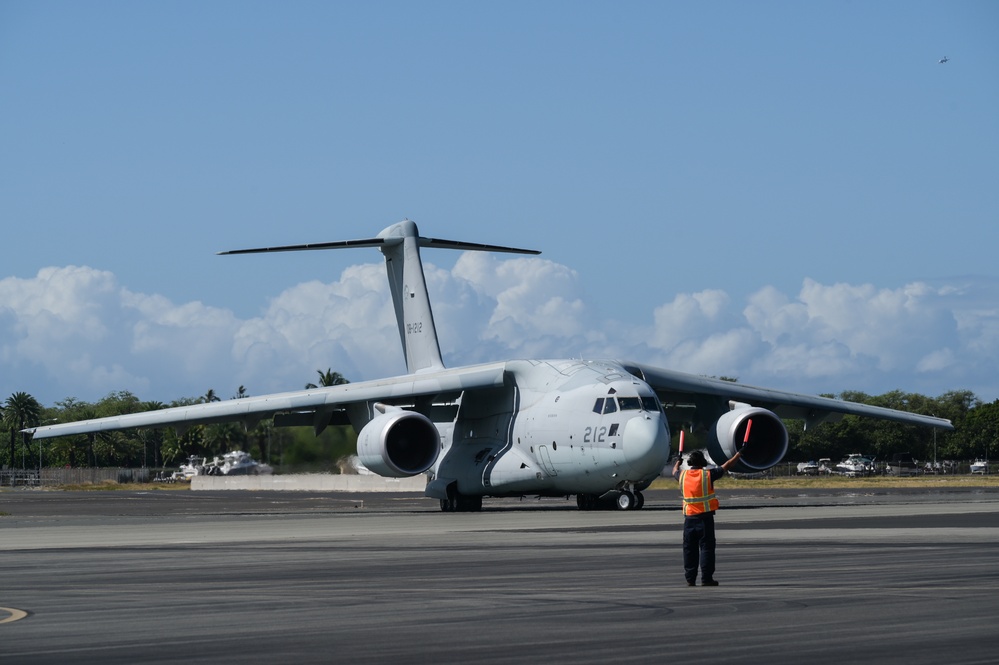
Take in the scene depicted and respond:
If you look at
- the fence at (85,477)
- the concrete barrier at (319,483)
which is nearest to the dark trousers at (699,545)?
the concrete barrier at (319,483)

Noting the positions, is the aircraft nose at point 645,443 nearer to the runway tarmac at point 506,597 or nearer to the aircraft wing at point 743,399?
the aircraft wing at point 743,399

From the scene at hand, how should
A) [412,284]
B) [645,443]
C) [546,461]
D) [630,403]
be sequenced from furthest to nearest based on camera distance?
[412,284]
[546,461]
[630,403]
[645,443]

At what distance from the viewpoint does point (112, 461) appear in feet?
441

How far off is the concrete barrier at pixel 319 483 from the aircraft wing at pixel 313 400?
2536 cm

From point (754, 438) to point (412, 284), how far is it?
12635 millimetres

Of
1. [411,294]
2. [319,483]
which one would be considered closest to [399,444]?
[411,294]

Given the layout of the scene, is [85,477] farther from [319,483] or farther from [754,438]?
[754,438]

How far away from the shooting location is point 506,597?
42.2 feet

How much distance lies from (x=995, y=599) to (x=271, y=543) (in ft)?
44.4

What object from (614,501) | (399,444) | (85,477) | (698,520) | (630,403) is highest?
(630,403)

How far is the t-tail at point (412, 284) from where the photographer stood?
146 ft

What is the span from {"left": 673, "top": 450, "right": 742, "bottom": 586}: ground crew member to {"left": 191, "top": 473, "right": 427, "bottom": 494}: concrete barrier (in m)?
51.3

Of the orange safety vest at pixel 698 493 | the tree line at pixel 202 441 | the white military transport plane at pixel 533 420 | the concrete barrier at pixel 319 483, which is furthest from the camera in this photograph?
the tree line at pixel 202 441

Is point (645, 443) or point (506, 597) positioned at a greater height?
point (645, 443)
